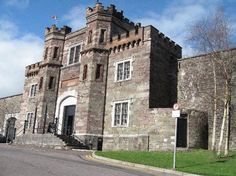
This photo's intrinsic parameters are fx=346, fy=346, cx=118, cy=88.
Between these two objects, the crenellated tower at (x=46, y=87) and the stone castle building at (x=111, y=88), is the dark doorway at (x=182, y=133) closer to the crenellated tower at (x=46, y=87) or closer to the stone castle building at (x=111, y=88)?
the stone castle building at (x=111, y=88)

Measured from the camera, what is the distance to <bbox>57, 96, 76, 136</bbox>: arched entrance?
31.8 m

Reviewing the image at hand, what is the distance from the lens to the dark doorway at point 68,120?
105 feet

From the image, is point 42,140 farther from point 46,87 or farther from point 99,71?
point 99,71

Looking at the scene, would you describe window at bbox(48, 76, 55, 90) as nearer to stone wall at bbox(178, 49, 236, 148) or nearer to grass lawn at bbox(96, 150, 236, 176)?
stone wall at bbox(178, 49, 236, 148)

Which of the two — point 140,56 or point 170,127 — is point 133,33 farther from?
point 170,127

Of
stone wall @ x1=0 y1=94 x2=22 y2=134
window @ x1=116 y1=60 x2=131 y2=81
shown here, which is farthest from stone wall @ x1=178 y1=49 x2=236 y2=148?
stone wall @ x1=0 y1=94 x2=22 y2=134

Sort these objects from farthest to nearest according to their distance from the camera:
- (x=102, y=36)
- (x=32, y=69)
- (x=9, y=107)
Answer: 1. (x=9, y=107)
2. (x=32, y=69)
3. (x=102, y=36)

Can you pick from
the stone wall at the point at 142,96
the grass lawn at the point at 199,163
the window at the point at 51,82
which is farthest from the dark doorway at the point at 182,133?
the window at the point at 51,82

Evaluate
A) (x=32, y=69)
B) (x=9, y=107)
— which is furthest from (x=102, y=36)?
(x=9, y=107)

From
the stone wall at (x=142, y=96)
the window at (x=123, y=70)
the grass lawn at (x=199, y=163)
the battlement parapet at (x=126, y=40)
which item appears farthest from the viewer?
the window at (x=123, y=70)

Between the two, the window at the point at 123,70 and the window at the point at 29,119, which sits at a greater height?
the window at the point at 123,70

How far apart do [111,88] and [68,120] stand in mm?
6127

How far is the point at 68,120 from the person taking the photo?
32531 mm

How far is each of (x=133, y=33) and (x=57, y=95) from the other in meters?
10.3
